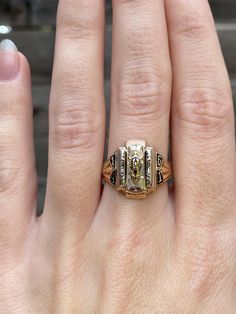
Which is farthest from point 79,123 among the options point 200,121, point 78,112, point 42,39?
point 42,39

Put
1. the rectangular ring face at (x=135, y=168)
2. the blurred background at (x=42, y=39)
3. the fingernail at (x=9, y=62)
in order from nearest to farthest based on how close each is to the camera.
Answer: the rectangular ring face at (x=135, y=168) < the fingernail at (x=9, y=62) < the blurred background at (x=42, y=39)

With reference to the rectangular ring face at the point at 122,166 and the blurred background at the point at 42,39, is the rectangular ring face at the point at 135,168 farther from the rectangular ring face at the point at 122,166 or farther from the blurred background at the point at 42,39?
the blurred background at the point at 42,39

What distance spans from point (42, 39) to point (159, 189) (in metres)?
0.73

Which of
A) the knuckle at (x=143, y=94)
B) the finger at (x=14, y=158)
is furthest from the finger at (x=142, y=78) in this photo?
the finger at (x=14, y=158)

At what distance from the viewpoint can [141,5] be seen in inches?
33.9

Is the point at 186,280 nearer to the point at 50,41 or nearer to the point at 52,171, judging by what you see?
the point at 52,171

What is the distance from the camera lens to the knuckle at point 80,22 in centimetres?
88

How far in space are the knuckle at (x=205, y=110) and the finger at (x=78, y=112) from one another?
0.17 m

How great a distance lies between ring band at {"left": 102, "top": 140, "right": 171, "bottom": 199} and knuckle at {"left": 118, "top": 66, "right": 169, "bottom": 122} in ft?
0.21

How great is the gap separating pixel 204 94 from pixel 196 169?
146 mm

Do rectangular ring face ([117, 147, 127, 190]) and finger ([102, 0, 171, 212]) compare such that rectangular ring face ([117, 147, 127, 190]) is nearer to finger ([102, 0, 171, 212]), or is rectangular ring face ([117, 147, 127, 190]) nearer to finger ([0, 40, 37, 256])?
finger ([102, 0, 171, 212])

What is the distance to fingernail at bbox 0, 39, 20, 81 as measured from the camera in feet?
3.00

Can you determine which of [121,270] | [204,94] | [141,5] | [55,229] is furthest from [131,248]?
[141,5]

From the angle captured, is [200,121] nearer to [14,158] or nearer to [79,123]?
[79,123]
